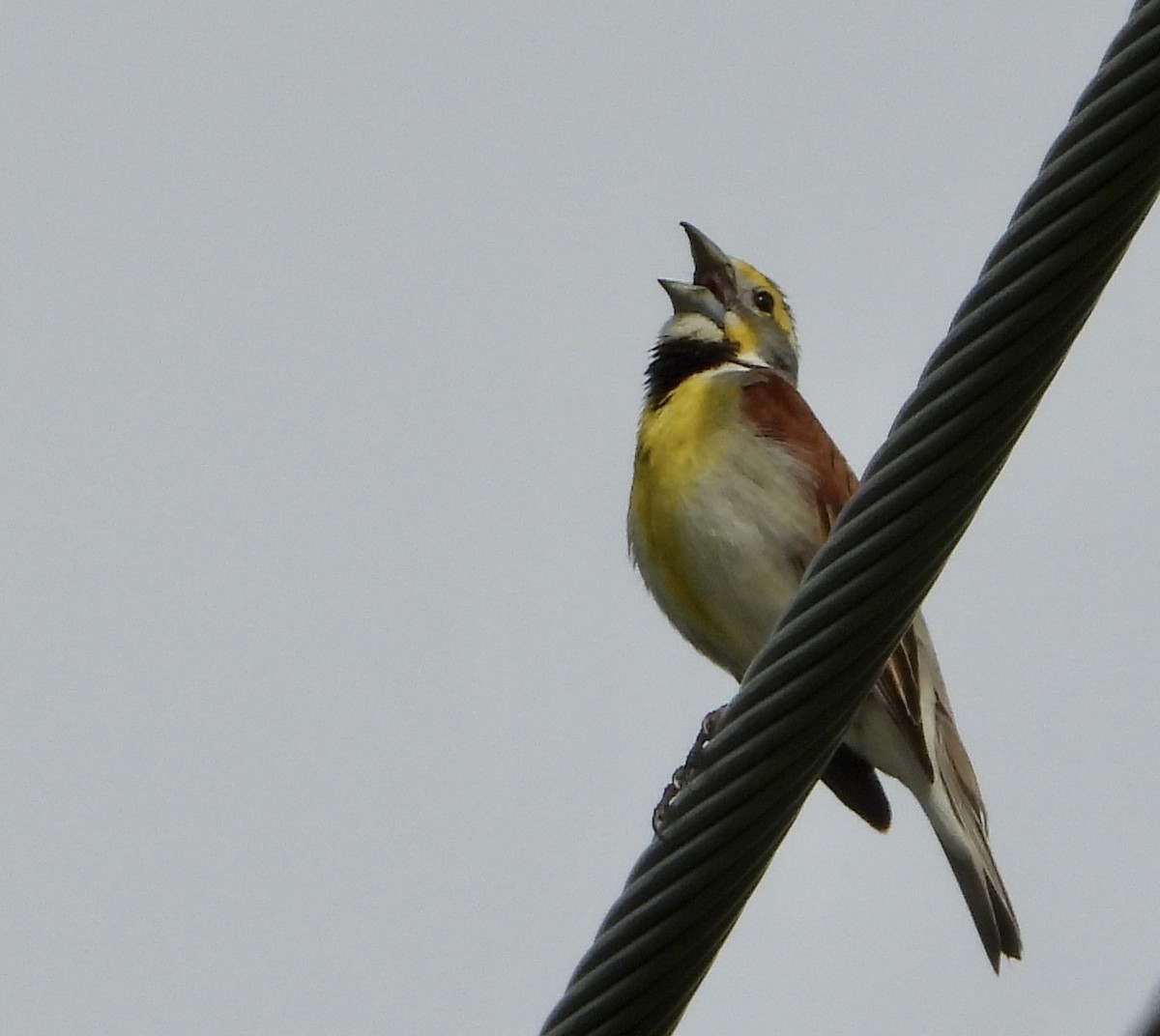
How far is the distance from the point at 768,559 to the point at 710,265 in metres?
2.38

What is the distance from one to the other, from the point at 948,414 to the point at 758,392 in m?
3.65

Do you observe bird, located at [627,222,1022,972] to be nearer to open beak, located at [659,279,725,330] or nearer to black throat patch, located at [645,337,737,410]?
black throat patch, located at [645,337,737,410]

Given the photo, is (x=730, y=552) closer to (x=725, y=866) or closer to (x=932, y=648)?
(x=932, y=648)

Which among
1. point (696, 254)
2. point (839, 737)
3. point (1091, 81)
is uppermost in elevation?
point (696, 254)

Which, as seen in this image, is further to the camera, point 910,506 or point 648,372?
point 648,372

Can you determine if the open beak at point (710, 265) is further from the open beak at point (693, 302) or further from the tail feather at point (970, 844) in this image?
the tail feather at point (970, 844)

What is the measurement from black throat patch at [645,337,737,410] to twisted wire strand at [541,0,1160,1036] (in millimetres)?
4092

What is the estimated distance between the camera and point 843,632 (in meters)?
2.77

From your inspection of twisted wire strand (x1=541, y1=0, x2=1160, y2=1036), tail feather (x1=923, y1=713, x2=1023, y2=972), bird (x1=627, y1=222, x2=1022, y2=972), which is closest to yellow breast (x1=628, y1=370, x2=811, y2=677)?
bird (x1=627, y1=222, x2=1022, y2=972)

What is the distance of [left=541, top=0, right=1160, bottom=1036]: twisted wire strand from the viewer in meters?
2.63

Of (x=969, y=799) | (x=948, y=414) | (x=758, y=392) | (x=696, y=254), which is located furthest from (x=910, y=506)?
(x=696, y=254)

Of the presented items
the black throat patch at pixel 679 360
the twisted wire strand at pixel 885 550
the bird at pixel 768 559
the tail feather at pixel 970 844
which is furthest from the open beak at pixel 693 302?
the twisted wire strand at pixel 885 550

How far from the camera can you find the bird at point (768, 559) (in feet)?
18.4

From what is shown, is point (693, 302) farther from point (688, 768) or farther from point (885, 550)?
point (885, 550)
